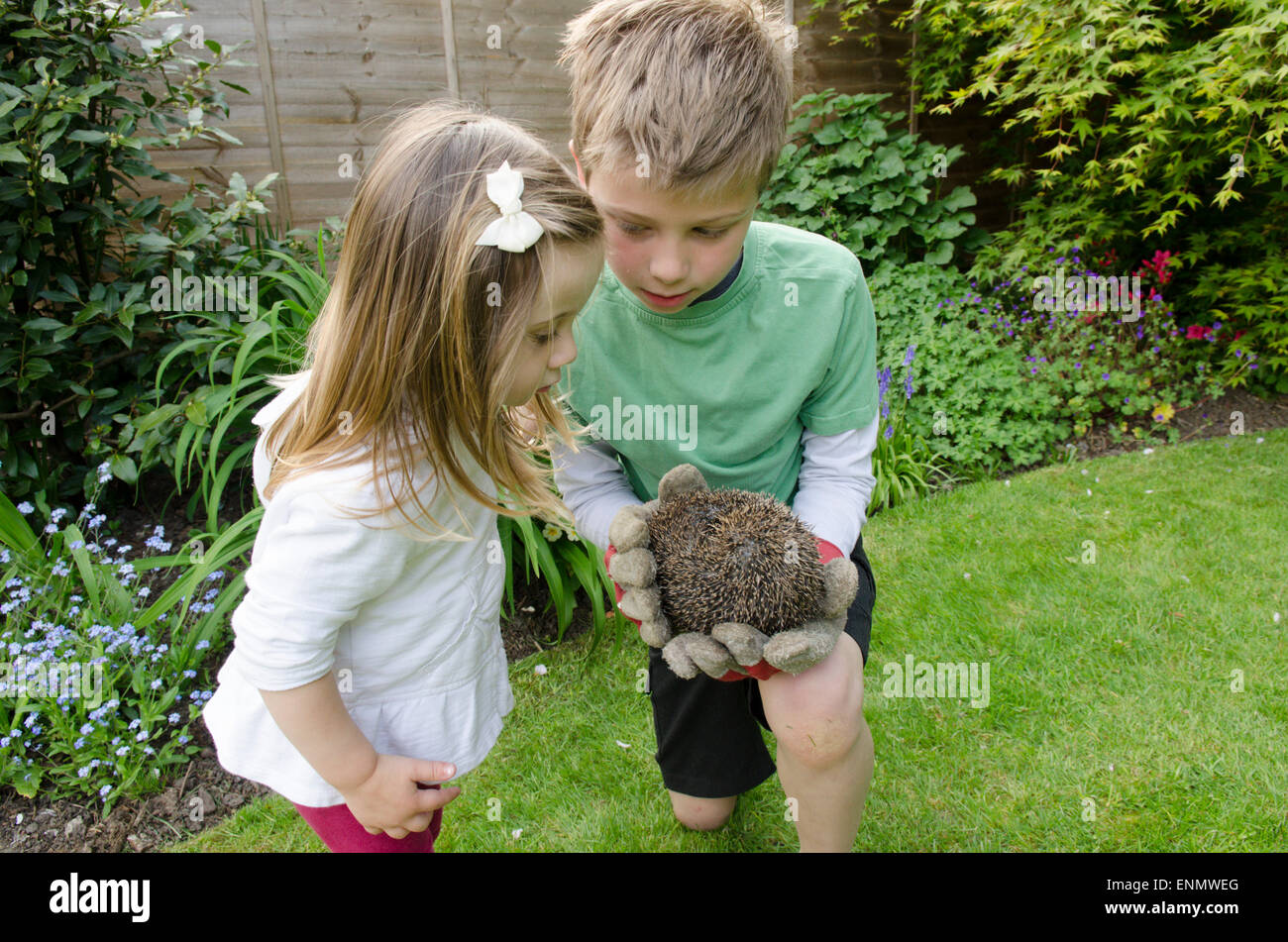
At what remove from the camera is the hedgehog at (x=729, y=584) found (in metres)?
1.66

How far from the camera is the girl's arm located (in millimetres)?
1517

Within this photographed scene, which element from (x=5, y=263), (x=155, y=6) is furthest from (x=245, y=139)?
(x=5, y=263)

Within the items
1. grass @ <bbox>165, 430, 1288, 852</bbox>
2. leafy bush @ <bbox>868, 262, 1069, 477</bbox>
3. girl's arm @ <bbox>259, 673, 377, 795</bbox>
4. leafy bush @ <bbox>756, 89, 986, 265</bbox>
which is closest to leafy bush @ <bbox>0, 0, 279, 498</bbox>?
grass @ <bbox>165, 430, 1288, 852</bbox>

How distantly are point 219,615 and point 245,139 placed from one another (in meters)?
3.16

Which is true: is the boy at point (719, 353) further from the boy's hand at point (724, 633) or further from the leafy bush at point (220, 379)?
the leafy bush at point (220, 379)

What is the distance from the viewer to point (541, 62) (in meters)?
5.60

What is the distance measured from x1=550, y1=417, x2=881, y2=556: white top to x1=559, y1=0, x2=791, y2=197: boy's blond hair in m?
0.83

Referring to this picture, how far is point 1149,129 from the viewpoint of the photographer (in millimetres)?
4910

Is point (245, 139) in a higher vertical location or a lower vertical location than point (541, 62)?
lower

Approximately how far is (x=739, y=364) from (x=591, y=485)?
1.95 ft

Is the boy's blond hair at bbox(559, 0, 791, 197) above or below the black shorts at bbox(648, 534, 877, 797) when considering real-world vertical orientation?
above

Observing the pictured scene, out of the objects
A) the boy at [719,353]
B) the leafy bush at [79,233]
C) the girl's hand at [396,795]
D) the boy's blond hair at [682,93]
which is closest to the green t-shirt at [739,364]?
the boy at [719,353]

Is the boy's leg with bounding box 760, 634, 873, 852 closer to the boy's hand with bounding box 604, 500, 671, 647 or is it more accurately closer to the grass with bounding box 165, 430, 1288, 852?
the boy's hand with bounding box 604, 500, 671, 647
